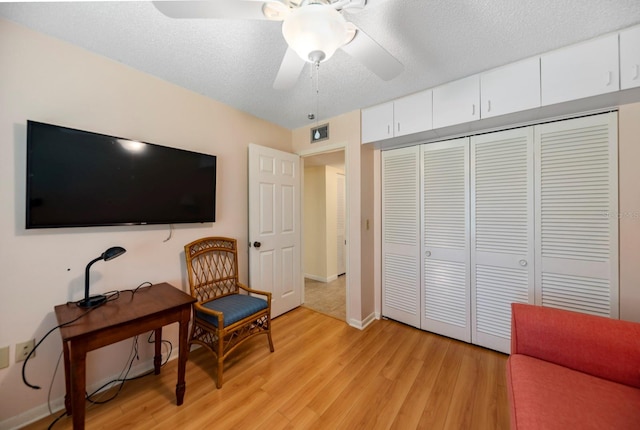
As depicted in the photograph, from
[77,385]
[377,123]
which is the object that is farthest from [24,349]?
[377,123]

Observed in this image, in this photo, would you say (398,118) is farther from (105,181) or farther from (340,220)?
(340,220)

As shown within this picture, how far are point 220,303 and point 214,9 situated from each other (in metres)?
1.93

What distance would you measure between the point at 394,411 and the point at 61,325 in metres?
1.93

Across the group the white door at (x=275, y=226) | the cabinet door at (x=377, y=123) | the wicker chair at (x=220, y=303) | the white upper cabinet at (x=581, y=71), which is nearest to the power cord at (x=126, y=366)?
the wicker chair at (x=220, y=303)

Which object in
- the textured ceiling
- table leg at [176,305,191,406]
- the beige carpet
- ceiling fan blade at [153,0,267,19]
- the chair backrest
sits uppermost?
the textured ceiling

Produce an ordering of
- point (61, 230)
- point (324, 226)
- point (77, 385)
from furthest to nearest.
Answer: point (324, 226) → point (61, 230) → point (77, 385)

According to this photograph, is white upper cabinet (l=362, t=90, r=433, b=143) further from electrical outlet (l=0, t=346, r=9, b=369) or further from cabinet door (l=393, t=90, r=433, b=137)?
electrical outlet (l=0, t=346, r=9, b=369)

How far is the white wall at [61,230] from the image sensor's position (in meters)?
1.37

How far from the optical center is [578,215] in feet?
5.80

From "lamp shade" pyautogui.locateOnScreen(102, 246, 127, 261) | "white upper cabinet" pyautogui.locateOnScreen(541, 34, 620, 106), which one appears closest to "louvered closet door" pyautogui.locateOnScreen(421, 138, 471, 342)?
"white upper cabinet" pyautogui.locateOnScreen(541, 34, 620, 106)

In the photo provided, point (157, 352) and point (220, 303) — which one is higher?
point (220, 303)

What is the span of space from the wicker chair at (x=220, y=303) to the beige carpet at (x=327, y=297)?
104cm

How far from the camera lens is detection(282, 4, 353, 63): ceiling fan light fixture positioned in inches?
34.1

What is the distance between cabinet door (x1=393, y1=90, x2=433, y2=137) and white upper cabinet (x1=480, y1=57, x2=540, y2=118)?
15.7 inches
